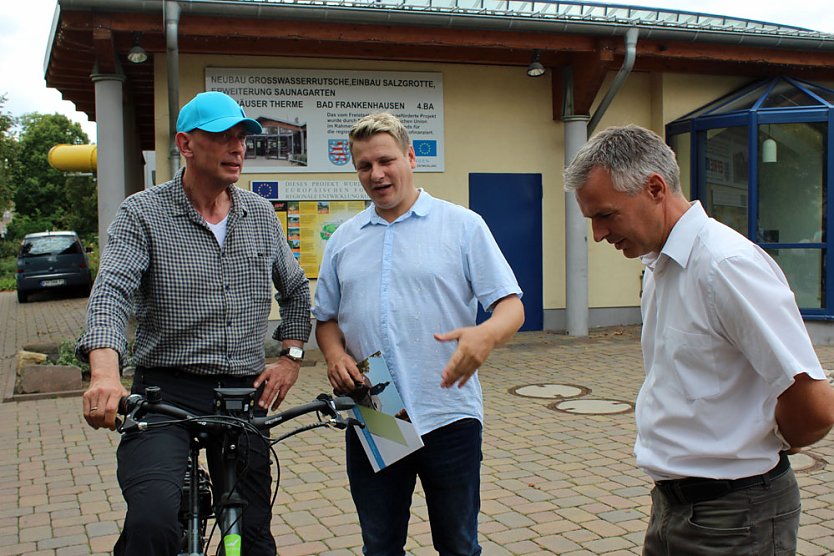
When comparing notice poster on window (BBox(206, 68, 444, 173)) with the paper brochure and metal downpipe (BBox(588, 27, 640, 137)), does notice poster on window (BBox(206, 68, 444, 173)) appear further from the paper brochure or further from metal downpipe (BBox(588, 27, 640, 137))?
the paper brochure

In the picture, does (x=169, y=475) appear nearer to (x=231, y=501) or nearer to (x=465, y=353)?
(x=231, y=501)

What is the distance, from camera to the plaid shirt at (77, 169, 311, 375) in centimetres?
286

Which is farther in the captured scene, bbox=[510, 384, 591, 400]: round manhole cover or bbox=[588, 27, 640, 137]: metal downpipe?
bbox=[588, 27, 640, 137]: metal downpipe

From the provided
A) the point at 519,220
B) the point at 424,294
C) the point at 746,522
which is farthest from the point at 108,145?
the point at 746,522

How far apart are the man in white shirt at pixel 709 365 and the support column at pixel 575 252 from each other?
993 cm

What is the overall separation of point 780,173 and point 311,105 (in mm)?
6569

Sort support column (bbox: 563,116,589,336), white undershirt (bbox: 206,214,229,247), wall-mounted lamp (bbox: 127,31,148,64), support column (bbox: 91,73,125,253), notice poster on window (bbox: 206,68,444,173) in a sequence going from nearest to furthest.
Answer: white undershirt (bbox: 206,214,229,247) < wall-mounted lamp (bbox: 127,31,148,64) < support column (bbox: 91,73,125,253) < notice poster on window (bbox: 206,68,444,173) < support column (bbox: 563,116,589,336)

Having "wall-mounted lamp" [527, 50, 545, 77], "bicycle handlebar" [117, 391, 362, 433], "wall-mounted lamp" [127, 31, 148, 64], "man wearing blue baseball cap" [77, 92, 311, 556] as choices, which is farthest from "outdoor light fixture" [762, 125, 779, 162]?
"bicycle handlebar" [117, 391, 362, 433]

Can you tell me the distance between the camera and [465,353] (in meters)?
2.56

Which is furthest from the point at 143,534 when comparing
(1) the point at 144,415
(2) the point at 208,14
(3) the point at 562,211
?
(3) the point at 562,211

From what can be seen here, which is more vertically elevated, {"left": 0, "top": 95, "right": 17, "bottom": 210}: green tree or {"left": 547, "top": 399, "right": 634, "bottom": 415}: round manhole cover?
{"left": 0, "top": 95, "right": 17, "bottom": 210}: green tree

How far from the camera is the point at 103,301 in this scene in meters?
2.73

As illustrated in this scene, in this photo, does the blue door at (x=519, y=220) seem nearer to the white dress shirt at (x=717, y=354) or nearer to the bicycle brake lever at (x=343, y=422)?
the bicycle brake lever at (x=343, y=422)

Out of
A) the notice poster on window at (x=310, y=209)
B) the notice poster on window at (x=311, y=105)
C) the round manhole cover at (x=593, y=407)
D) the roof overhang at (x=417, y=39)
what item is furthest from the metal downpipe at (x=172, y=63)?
the round manhole cover at (x=593, y=407)
